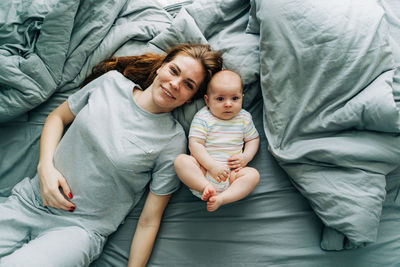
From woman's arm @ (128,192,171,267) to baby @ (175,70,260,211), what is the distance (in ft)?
0.45

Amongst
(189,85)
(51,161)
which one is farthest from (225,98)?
(51,161)

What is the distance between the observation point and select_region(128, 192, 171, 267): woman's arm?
37.9 inches

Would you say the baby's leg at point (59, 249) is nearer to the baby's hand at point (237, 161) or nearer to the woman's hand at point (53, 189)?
the woman's hand at point (53, 189)

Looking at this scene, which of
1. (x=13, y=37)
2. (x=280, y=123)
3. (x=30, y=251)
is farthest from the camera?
(x=13, y=37)

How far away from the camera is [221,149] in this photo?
3.19ft

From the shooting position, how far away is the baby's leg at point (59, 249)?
81cm

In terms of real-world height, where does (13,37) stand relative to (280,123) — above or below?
above

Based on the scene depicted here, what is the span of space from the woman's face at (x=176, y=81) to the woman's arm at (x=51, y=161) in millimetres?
367

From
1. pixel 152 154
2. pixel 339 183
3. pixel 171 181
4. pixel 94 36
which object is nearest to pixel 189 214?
pixel 171 181

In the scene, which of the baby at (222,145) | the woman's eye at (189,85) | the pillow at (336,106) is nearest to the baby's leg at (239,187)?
the baby at (222,145)

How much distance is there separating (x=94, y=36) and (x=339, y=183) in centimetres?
100

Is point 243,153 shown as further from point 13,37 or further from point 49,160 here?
point 13,37

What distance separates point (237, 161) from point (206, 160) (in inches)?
4.0

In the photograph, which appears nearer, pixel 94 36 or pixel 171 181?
pixel 171 181
